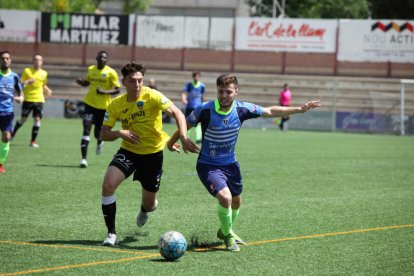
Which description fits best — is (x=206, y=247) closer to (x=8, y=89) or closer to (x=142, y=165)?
(x=142, y=165)

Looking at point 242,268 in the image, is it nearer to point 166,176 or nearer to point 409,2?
point 166,176

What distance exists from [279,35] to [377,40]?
16.1ft

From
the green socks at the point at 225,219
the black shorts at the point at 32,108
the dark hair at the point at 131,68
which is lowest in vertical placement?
the green socks at the point at 225,219

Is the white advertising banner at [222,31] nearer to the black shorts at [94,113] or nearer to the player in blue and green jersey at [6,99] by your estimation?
the black shorts at [94,113]

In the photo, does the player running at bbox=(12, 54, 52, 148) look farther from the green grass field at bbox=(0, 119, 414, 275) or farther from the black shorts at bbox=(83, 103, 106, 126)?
the black shorts at bbox=(83, 103, 106, 126)

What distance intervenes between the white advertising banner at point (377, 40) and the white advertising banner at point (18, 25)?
53.2ft

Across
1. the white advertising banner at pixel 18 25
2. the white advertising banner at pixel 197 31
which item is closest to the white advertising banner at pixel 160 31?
the white advertising banner at pixel 197 31

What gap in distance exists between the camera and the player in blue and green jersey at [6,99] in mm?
14547

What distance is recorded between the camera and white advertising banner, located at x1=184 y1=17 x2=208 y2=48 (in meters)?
39.4

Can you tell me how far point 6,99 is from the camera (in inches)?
591

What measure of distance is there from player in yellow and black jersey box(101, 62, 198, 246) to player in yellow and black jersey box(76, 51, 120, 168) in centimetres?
731

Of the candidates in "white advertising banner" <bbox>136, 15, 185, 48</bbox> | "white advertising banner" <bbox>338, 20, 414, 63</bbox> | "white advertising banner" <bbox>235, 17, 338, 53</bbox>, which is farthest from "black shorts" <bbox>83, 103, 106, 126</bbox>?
"white advertising banner" <bbox>338, 20, 414, 63</bbox>

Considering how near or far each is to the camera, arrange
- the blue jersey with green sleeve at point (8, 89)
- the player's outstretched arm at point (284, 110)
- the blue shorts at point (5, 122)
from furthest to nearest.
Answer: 1. the blue jersey with green sleeve at point (8, 89)
2. the blue shorts at point (5, 122)
3. the player's outstretched arm at point (284, 110)

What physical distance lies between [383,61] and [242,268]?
108 ft
